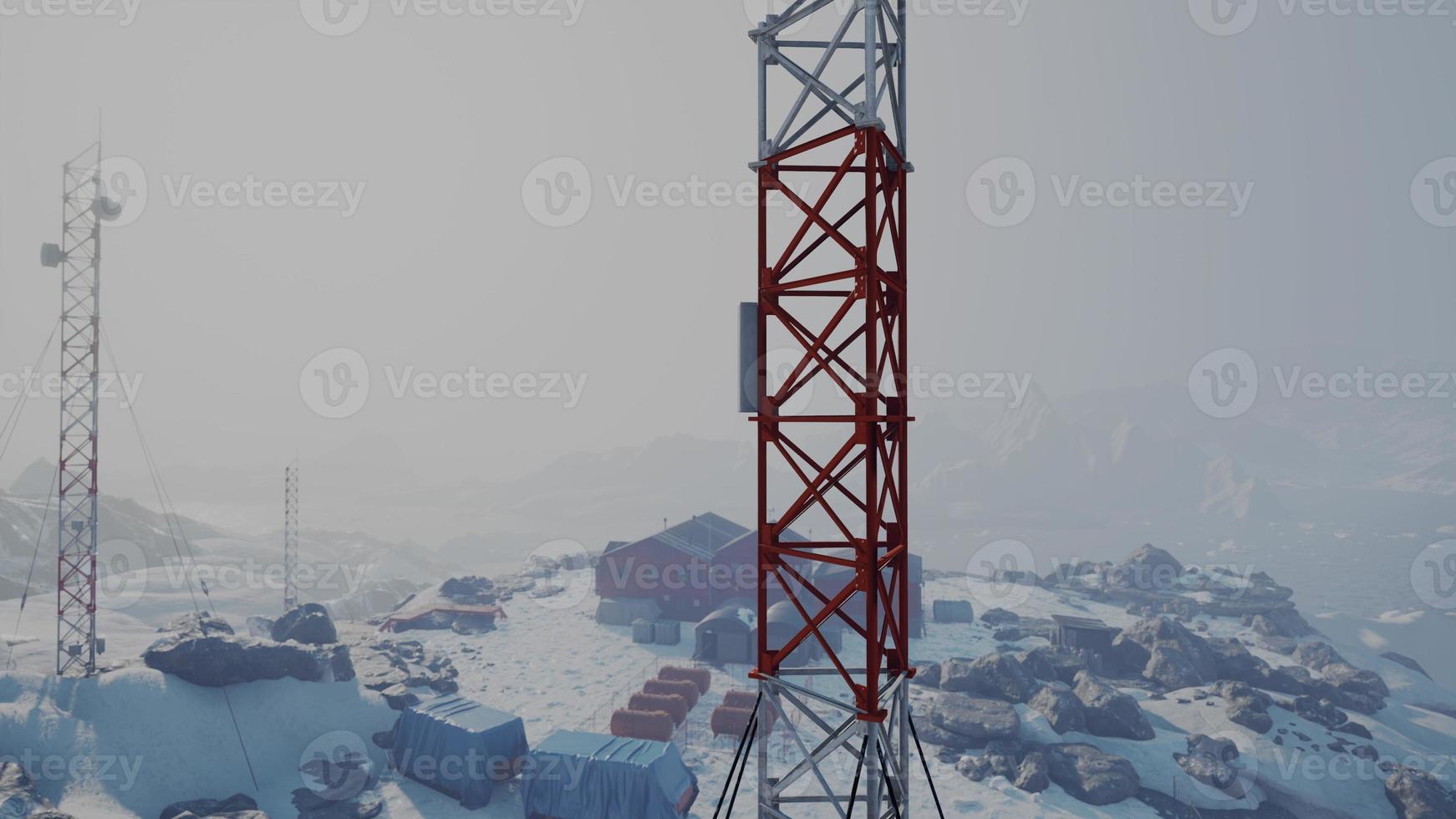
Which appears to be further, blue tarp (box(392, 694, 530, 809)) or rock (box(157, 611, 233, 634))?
rock (box(157, 611, 233, 634))

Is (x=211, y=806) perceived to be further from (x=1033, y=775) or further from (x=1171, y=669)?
(x=1171, y=669)

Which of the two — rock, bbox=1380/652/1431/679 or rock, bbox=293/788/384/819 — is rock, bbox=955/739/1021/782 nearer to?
rock, bbox=293/788/384/819

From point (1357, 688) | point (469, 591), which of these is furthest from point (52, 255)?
point (1357, 688)

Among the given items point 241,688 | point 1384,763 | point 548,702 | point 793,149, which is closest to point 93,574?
point 241,688

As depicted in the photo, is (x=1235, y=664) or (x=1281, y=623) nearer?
(x=1235, y=664)

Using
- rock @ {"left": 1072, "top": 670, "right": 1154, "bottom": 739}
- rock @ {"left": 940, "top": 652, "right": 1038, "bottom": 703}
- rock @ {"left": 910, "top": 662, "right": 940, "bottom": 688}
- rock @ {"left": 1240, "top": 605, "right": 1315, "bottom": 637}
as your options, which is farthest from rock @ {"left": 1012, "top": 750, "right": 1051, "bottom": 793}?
rock @ {"left": 1240, "top": 605, "right": 1315, "bottom": 637}
